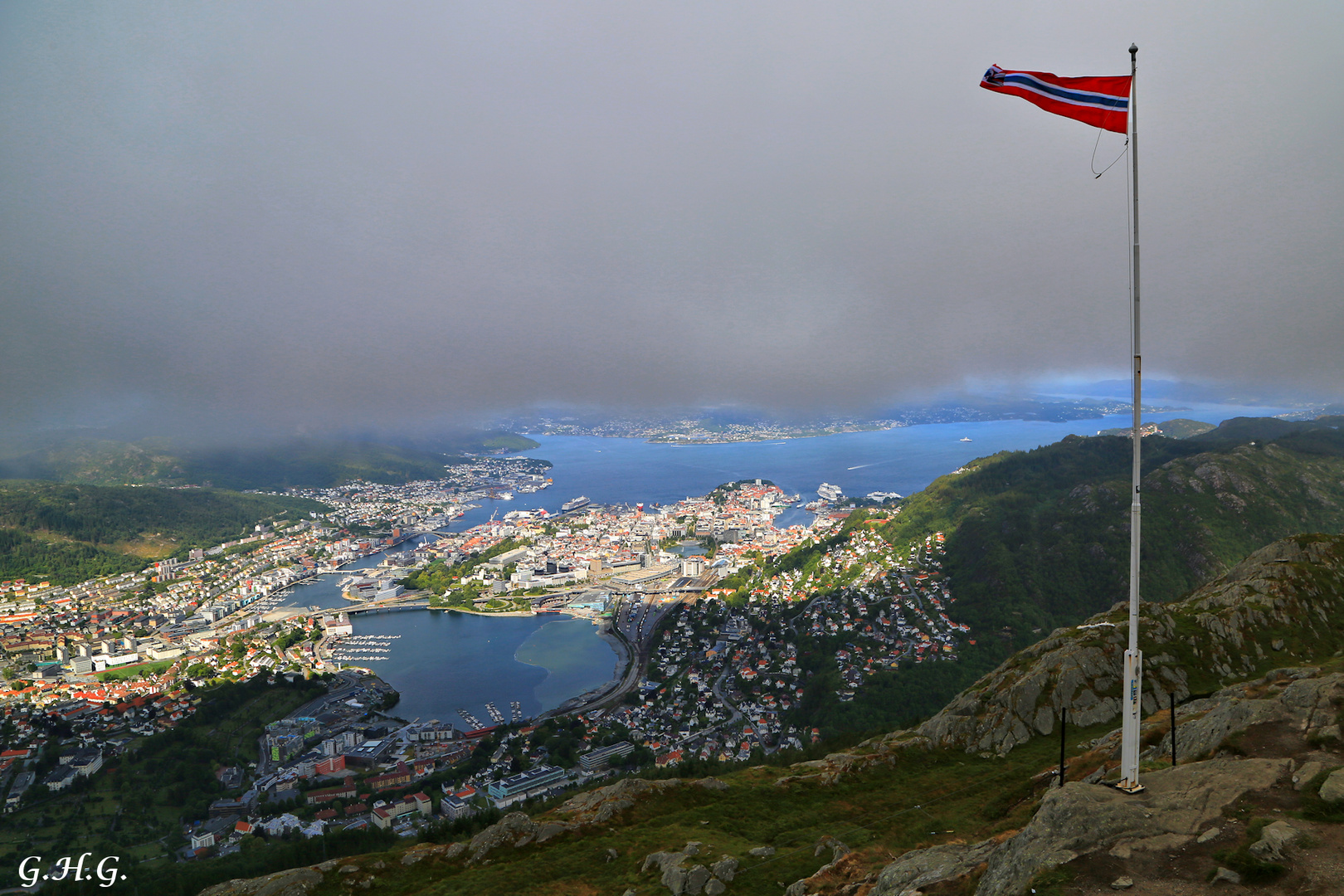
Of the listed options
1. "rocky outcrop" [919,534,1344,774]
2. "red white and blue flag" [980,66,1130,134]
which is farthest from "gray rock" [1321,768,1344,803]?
"rocky outcrop" [919,534,1344,774]

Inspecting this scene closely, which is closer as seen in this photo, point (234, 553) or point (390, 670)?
point (390, 670)

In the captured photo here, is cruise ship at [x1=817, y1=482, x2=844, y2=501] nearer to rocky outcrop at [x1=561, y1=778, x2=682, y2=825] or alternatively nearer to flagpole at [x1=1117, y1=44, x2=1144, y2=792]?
rocky outcrop at [x1=561, y1=778, x2=682, y2=825]

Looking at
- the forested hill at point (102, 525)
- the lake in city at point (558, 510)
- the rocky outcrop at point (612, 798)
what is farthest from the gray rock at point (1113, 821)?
the forested hill at point (102, 525)

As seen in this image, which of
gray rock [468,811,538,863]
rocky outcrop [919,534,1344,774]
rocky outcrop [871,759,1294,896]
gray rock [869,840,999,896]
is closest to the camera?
rocky outcrop [871,759,1294,896]

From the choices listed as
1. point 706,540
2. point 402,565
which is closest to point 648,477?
point 706,540

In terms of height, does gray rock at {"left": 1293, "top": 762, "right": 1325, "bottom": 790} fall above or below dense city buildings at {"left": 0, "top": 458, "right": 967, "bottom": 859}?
above

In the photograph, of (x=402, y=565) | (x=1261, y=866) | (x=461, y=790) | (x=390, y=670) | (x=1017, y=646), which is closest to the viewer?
(x=1261, y=866)

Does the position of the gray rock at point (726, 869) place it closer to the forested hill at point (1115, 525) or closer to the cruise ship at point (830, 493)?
the forested hill at point (1115, 525)

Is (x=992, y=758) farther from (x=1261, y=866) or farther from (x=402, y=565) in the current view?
(x=402, y=565)
